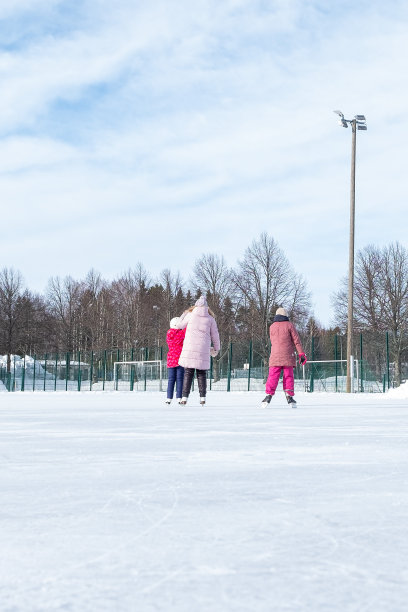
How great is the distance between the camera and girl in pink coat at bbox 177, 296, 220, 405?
32.8 ft

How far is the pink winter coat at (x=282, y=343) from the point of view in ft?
33.9

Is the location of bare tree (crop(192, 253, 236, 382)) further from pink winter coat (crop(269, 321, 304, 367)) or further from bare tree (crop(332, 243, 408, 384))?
pink winter coat (crop(269, 321, 304, 367))

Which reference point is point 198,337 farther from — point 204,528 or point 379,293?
point 379,293

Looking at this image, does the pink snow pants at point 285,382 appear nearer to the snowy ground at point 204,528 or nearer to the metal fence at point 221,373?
the snowy ground at point 204,528

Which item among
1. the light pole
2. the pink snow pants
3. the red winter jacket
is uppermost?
the light pole

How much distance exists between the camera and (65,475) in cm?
347

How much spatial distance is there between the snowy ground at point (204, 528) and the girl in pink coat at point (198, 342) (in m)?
5.19

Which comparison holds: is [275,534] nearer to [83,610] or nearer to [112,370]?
[83,610]

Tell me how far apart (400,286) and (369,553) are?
4135cm

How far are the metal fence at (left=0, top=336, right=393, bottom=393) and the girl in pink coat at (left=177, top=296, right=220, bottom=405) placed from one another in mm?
11702

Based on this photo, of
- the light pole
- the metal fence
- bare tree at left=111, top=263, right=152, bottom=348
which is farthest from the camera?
bare tree at left=111, top=263, right=152, bottom=348

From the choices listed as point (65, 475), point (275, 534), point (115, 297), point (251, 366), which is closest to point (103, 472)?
point (65, 475)

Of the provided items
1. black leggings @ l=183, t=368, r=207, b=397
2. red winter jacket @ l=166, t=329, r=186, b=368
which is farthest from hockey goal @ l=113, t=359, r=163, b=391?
black leggings @ l=183, t=368, r=207, b=397

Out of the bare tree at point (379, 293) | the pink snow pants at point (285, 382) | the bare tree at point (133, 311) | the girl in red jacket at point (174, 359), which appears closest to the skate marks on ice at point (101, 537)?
the pink snow pants at point (285, 382)
